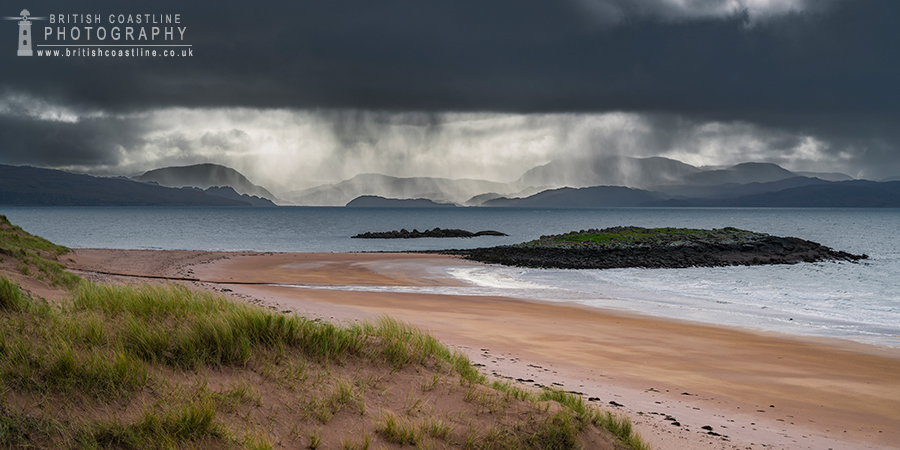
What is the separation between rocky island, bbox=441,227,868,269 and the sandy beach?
20.7 m

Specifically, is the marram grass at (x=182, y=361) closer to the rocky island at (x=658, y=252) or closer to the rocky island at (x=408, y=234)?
the rocky island at (x=658, y=252)

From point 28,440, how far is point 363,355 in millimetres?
3290

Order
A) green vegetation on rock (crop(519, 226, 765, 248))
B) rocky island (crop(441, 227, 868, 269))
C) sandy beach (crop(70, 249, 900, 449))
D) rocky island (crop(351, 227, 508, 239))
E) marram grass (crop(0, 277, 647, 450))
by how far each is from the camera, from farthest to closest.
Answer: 1. rocky island (crop(351, 227, 508, 239))
2. green vegetation on rock (crop(519, 226, 765, 248))
3. rocky island (crop(441, 227, 868, 269))
4. sandy beach (crop(70, 249, 900, 449))
5. marram grass (crop(0, 277, 647, 450))

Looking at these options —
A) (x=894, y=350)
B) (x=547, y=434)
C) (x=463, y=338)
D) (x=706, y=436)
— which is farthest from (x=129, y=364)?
(x=894, y=350)

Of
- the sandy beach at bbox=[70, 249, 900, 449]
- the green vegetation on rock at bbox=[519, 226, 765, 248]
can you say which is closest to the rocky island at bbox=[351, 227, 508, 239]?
the green vegetation on rock at bbox=[519, 226, 765, 248]

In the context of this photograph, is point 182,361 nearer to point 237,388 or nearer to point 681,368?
point 237,388

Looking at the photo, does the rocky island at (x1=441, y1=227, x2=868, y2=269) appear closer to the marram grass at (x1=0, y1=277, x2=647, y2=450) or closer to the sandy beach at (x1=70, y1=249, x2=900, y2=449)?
the sandy beach at (x1=70, y1=249, x2=900, y2=449)

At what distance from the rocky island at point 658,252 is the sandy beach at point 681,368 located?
20.7 meters

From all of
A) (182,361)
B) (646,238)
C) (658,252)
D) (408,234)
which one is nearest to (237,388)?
(182,361)

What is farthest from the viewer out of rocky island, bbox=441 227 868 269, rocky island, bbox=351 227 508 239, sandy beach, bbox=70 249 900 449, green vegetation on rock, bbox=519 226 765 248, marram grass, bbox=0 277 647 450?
rocky island, bbox=351 227 508 239

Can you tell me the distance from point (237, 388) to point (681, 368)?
891 centimetres

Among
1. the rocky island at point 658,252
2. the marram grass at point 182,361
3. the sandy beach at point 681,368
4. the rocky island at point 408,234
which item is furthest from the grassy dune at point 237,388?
the rocky island at point 408,234

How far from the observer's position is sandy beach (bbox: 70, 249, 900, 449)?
24.7 feet

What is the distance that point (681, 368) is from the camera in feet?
36.8
